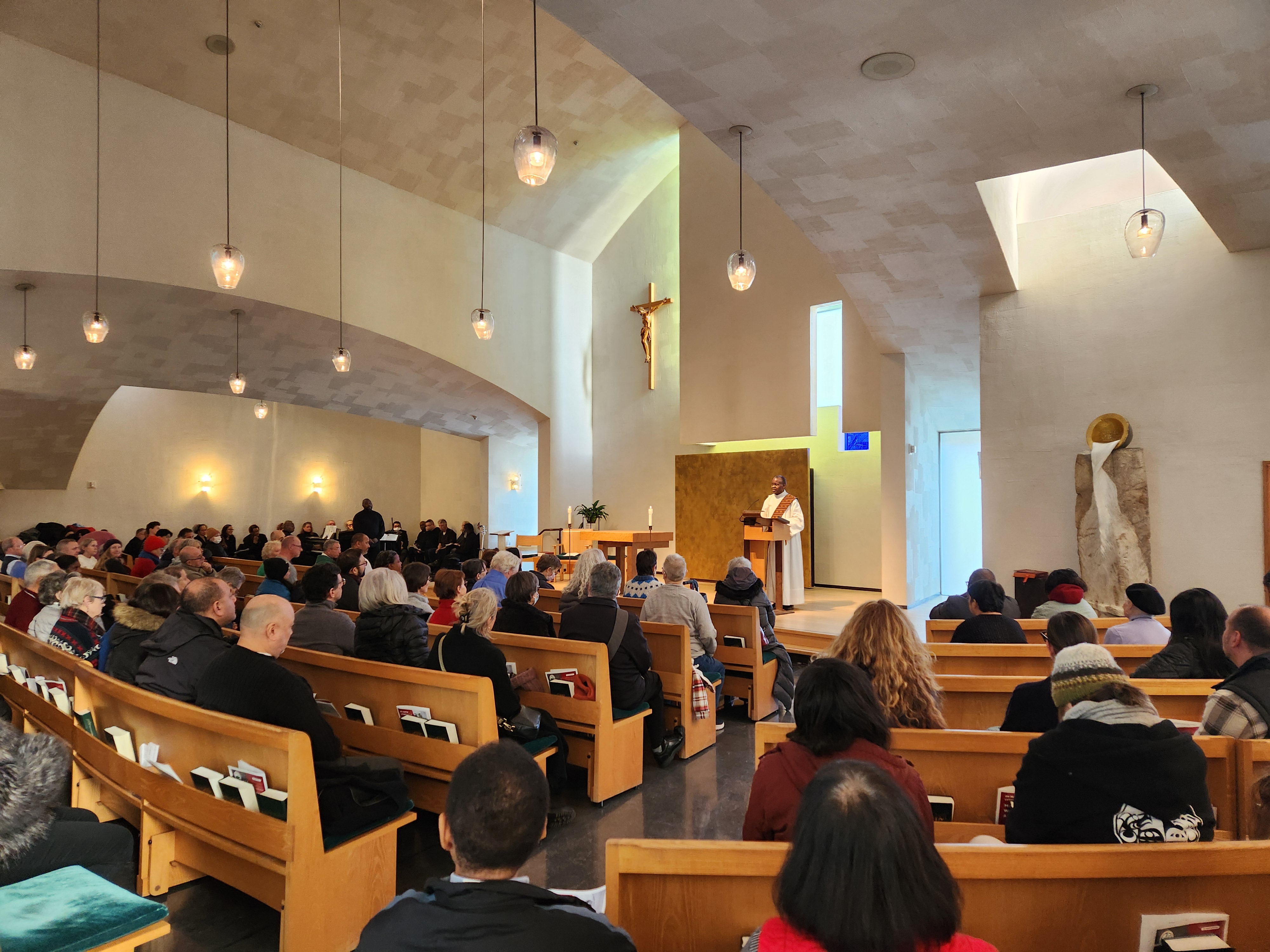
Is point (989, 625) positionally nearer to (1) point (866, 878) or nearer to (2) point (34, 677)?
(1) point (866, 878)

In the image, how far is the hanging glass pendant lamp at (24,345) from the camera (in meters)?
6.90

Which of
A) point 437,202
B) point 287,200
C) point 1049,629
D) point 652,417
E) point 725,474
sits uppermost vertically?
point 437,202

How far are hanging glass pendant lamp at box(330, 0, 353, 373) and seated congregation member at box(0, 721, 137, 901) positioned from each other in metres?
6.17

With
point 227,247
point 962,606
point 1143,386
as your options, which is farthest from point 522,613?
point 1143,386

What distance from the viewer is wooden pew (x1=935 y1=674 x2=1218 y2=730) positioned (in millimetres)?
2686

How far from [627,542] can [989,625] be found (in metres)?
6.57

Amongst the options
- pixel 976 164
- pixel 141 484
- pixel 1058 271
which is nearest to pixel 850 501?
pixel 1058 271

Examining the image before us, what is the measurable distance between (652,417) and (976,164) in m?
7.25

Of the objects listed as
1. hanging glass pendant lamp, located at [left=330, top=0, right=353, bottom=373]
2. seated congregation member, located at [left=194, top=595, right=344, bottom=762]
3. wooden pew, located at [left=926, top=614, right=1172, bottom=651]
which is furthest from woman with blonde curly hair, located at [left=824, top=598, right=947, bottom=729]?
hanging glass pendant lamp, located at [left=330, top=0, right=353, bottom=373]

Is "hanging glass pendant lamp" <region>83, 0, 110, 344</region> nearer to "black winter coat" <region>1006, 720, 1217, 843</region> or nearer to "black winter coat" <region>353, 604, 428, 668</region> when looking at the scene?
"black winter coat" <region>353, 604, 428, 668</region>

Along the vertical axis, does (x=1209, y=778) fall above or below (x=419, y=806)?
above

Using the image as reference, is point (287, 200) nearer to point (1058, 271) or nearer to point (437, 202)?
point (437, 202)

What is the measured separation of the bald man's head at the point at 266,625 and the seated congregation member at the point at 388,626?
95cm

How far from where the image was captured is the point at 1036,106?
13.8ft
